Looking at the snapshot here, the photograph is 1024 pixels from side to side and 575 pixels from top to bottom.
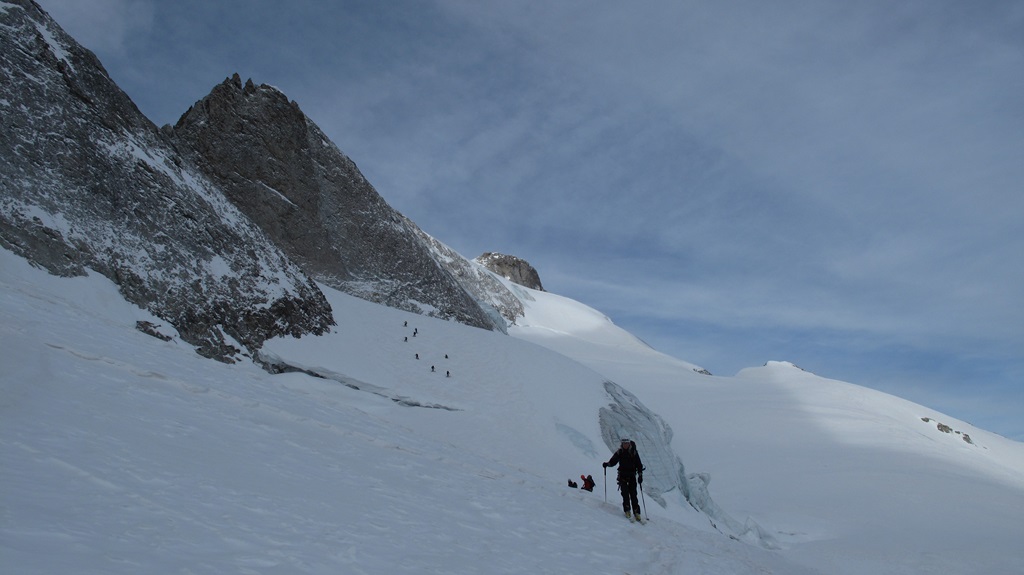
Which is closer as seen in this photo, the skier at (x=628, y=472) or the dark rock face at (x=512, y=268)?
the skier at (x=628, y=472)

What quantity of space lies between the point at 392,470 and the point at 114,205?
46.3ft

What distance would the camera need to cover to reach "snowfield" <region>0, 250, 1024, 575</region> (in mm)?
5242

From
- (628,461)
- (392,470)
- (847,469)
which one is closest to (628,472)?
(628,461)

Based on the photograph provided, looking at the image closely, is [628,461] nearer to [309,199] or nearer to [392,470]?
[392,470]

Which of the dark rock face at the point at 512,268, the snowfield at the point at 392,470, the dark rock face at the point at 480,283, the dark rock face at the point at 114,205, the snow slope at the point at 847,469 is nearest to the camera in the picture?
the snowfield at the point at 392,470

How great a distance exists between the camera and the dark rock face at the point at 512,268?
356 ft

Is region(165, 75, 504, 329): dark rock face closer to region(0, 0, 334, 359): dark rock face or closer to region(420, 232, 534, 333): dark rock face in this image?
region(0, 0, 334, 359): dark rock face

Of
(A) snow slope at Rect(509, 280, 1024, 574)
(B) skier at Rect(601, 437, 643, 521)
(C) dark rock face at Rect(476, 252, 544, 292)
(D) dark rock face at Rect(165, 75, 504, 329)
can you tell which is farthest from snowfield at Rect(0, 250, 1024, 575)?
(C) dark rock face at Rect(476, 252, 544, 292)

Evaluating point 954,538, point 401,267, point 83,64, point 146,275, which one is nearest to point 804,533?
point 954,538

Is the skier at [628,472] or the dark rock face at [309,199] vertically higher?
the dark rock face at [309,199]

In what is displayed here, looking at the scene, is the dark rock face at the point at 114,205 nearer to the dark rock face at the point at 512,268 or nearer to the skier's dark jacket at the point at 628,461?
the skier's dark jacket at the point at 628,461

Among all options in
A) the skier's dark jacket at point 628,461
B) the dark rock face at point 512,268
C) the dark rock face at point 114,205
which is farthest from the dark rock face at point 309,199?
the dark rock face at point 512,268

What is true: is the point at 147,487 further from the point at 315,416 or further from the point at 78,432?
the point at 315,416

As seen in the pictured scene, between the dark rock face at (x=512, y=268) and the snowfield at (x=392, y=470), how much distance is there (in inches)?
2854
